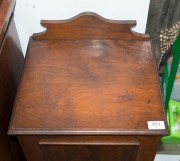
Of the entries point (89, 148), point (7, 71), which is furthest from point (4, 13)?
point (89, 148)

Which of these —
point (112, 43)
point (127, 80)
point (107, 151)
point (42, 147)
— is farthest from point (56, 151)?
point (112, 43)

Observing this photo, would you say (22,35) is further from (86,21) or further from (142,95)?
(142,95)

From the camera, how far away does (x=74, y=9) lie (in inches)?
36.4

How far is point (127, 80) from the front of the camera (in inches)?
32.1

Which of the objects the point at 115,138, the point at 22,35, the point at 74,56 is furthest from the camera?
the point at 22,35

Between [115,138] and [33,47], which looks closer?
[115,138]

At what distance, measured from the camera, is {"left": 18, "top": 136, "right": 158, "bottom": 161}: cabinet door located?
0.74 metres

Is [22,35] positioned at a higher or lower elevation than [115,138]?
higher

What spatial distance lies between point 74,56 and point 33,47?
16cm

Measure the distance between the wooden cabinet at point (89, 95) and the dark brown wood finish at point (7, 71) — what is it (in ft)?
0.21

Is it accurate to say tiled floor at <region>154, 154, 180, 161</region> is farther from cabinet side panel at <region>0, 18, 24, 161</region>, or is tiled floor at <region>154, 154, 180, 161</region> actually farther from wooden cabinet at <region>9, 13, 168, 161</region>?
cabinet side panel at <region>0, 18, 24, 161</region>

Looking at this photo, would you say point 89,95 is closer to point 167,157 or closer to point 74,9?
point 74,9

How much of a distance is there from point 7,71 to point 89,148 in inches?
14.6

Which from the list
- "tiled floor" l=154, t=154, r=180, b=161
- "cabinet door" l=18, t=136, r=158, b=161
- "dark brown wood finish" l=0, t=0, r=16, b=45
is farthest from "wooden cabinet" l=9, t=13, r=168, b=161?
"tiled floor" l=154, t=154, r=180, b=161
